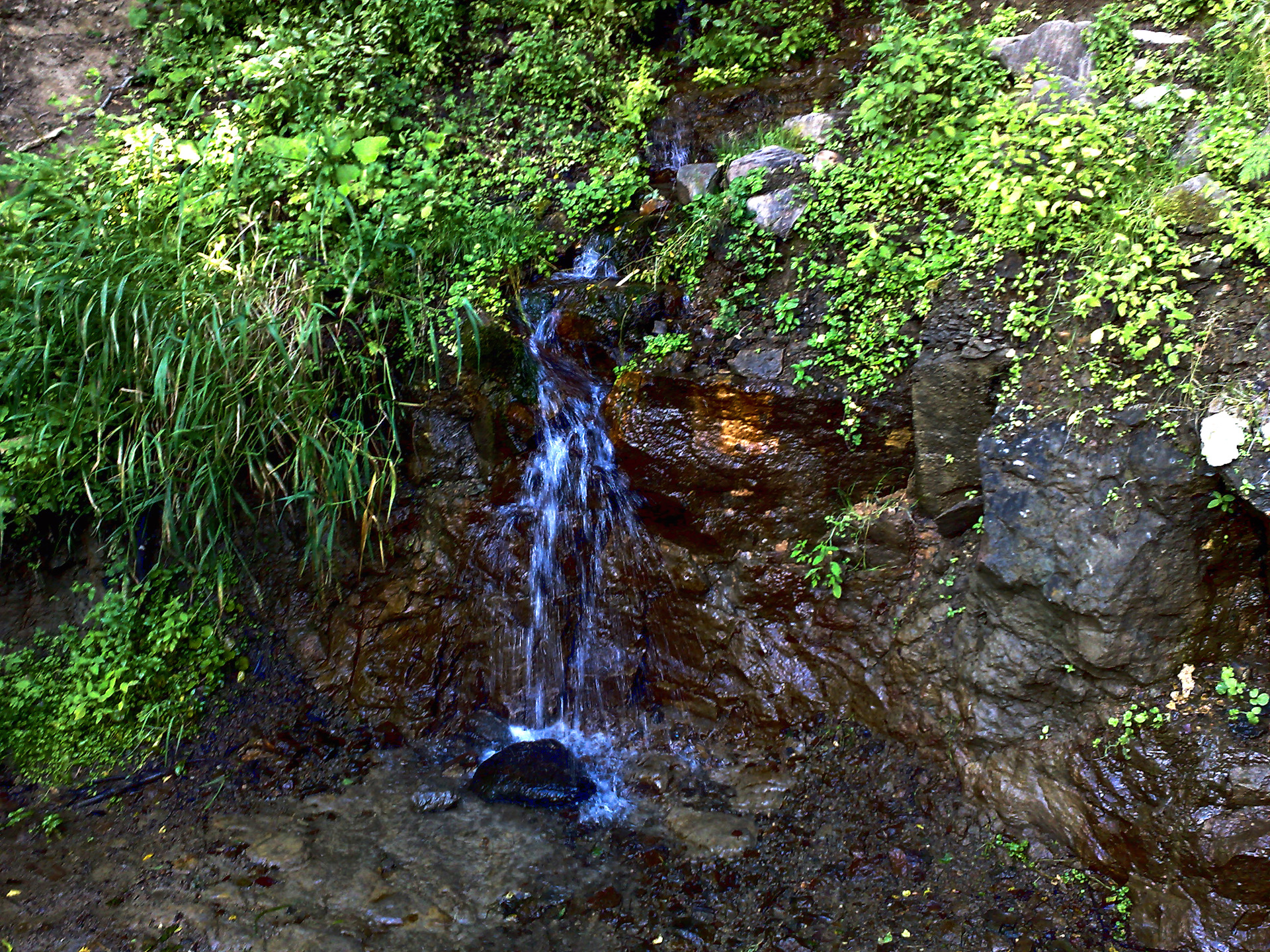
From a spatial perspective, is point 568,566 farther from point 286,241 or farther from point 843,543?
point 286,241

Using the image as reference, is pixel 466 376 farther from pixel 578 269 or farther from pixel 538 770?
pixel 538 770

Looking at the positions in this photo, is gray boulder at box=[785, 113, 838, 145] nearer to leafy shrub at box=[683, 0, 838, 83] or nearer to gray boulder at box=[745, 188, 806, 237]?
gray boulder at box=[745, 188, 806, 237]

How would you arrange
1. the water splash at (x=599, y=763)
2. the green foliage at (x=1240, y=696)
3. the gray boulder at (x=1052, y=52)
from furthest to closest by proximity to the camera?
the gray boulder at (x=1052, y=52), the water splash at (x=599, y=763), the green foliage at (x=1240, y=696)

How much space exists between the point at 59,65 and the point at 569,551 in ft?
15.8

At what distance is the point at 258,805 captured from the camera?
12.3 ft

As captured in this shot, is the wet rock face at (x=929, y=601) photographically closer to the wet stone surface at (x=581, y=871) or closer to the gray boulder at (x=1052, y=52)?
the wet stone surface at (x=581, y=871)

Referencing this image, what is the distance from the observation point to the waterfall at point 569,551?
4.30 metres

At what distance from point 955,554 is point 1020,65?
2720 mm

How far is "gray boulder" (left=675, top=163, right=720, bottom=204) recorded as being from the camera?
464 cm

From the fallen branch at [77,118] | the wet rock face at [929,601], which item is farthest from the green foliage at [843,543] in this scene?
the fallen branch at [77,118]

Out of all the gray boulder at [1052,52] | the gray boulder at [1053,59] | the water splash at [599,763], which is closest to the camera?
the water splash at [599,763]

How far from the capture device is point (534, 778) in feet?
12.7

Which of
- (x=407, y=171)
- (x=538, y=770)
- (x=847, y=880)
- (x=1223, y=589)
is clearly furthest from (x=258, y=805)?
(x=1223, y=589)

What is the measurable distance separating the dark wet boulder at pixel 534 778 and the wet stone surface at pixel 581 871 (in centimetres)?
9
